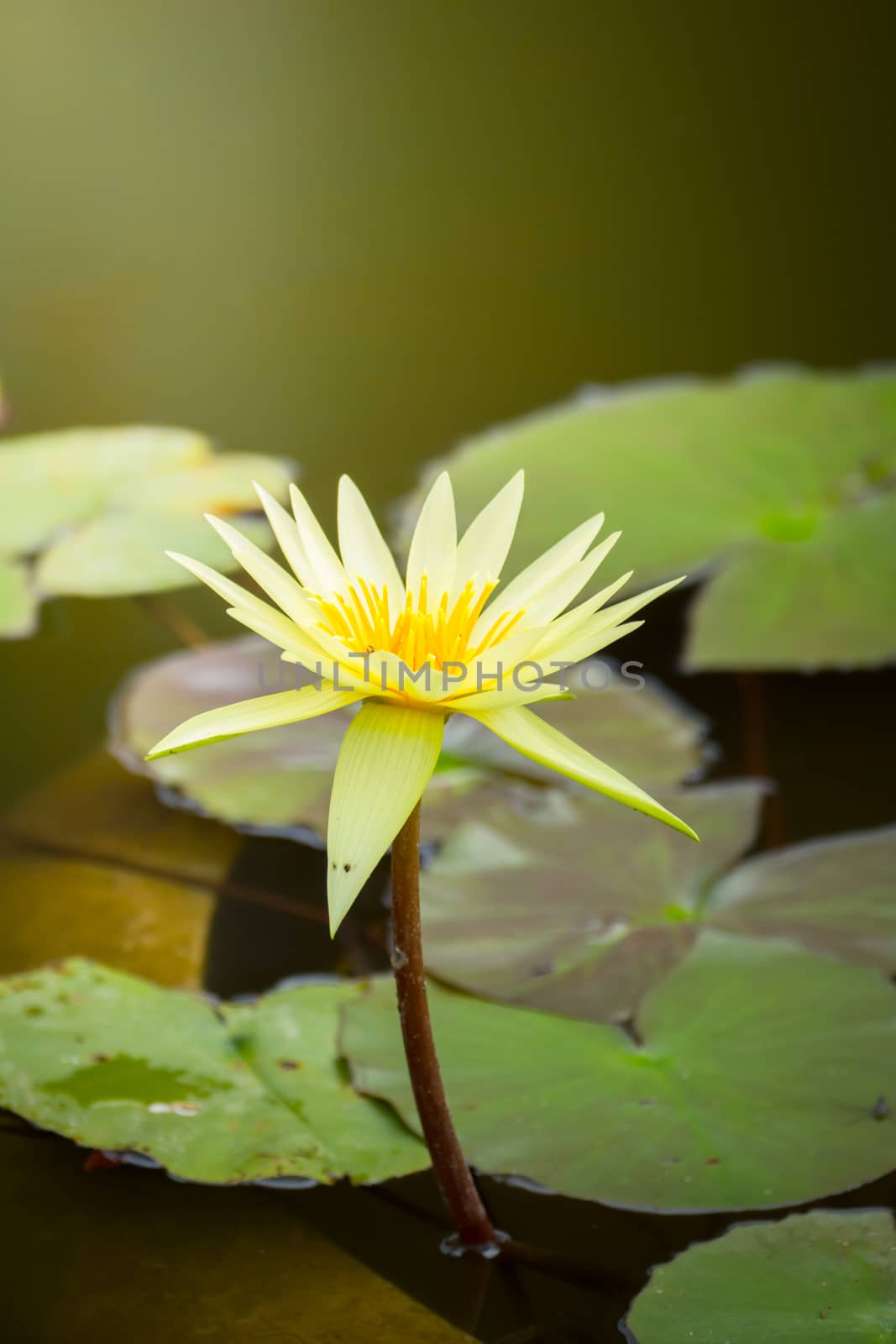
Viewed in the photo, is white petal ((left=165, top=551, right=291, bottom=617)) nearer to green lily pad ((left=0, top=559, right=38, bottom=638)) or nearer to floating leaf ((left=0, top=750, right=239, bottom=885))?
floating leaf ((left=0, top=750, right=239, bottom=885))

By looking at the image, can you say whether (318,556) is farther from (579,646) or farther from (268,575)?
(579,646)

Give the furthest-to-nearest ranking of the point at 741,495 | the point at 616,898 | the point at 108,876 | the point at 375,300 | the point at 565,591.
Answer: the point at 375,300 → the point at 741,495 → the point at 108,876 → the point at 616,898 → the point at 565,591

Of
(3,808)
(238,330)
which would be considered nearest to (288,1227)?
(3,808)

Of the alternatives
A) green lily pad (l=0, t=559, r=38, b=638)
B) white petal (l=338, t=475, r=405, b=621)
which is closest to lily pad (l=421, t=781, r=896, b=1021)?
white petal (l=338, t=475, r=405, b=621)

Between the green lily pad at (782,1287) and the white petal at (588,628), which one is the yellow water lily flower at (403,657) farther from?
the green lily pad at (782,1287)

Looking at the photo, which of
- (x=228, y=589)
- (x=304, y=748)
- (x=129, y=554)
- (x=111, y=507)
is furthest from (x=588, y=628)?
(x=111, y=507)

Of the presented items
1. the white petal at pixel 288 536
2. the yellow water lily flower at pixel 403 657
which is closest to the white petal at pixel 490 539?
the yellow water lily flower at pixel 403 657

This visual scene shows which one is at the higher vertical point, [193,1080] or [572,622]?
[572,622]
